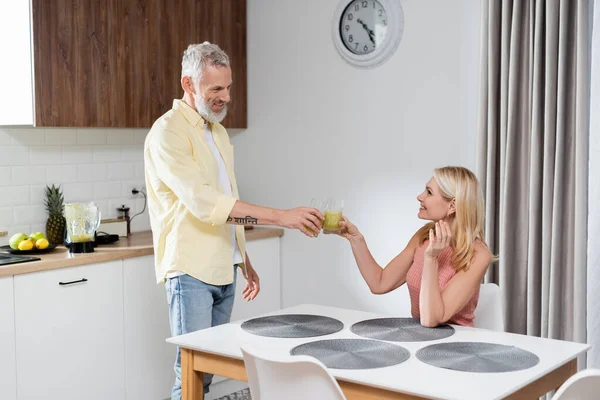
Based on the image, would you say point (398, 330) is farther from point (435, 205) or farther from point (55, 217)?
point (55, 217)

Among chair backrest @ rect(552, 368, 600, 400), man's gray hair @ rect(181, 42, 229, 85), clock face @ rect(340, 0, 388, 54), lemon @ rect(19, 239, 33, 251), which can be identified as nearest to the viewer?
chair backrest @ rect(552, 368, 600, 400)

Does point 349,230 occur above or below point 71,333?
above

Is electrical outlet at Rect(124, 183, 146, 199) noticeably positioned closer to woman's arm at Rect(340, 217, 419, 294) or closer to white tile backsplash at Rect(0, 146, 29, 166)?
white tile backsplash at Rect(0, 146, 29, 166)

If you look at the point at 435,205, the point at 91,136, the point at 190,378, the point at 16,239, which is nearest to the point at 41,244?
the point at 16,239

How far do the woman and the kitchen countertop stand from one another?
122 centimetres

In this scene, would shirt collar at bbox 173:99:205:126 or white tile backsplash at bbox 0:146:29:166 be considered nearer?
shirt collar at bbox 173:99:205:126

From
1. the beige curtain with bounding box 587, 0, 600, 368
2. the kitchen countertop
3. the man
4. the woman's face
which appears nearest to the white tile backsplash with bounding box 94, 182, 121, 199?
the kitchen countertop

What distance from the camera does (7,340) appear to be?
127 inches

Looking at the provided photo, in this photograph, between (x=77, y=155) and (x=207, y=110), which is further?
(x=77, y=155)

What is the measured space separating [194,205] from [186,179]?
0.10 meters

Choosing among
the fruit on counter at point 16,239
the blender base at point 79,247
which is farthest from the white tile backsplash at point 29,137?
the blender base at point 79,247

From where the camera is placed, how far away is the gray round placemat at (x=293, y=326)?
96.0 inches

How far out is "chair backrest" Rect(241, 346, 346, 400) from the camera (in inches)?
72.4

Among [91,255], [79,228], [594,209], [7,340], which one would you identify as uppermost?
[594,209]
